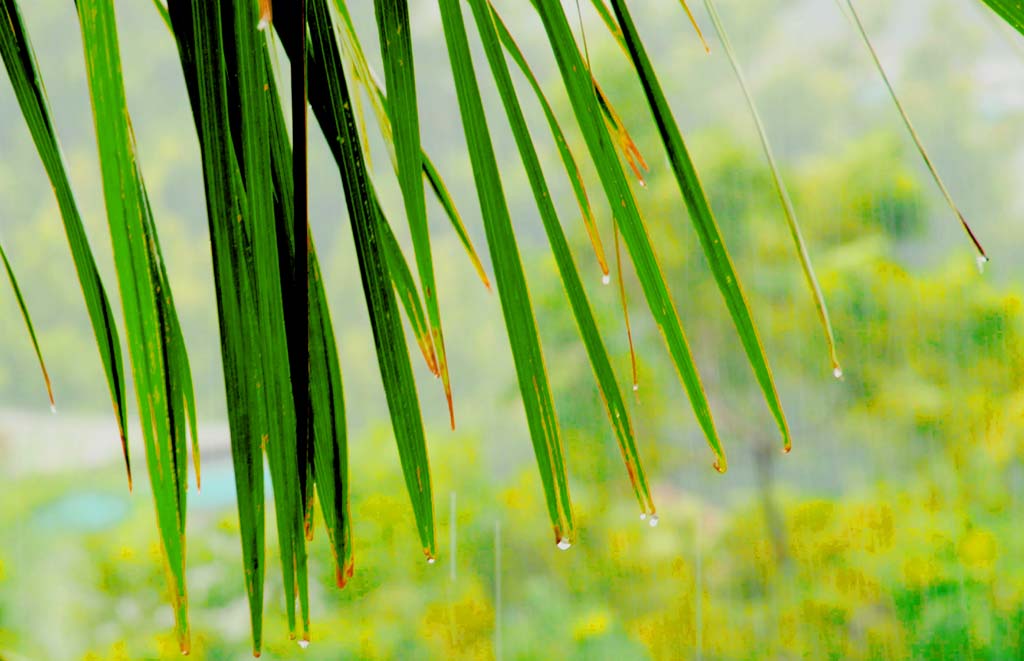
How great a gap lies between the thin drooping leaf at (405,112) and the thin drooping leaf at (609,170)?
28 millimetres

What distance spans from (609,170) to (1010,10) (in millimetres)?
75

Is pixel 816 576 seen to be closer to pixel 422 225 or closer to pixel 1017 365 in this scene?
pixel 1017 365

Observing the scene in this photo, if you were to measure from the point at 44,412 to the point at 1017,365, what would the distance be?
2510 mm

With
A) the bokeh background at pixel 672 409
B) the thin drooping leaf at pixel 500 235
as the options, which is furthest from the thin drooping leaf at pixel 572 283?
the bokeh background at pixel 672 409

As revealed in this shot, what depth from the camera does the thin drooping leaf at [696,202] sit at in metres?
0.18

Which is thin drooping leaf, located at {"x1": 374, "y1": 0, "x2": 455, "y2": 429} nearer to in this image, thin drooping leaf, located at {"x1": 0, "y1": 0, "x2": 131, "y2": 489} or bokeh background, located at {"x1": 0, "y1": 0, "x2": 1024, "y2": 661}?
thin drooping leaf, located at {"x1": 0, "y1": 0, "x2": 131, "y2": 489}

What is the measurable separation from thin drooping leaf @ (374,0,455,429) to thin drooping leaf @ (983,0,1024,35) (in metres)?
0.10

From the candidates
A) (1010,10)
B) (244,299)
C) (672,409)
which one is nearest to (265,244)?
(244,299)

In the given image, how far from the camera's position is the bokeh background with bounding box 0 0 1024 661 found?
2.35 metres

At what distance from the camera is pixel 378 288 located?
19cm

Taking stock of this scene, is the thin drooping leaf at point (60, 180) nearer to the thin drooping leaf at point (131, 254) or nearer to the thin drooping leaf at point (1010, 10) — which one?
the thin drooping leaf at point (131, 254)

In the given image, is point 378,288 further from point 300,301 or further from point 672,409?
point 672,409

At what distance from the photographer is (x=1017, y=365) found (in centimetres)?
233

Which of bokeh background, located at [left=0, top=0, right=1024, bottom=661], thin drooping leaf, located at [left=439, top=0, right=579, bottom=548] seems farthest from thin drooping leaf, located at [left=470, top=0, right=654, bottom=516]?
bokeh background, located at [left=0, top=0, right=1024, bottom=661]
